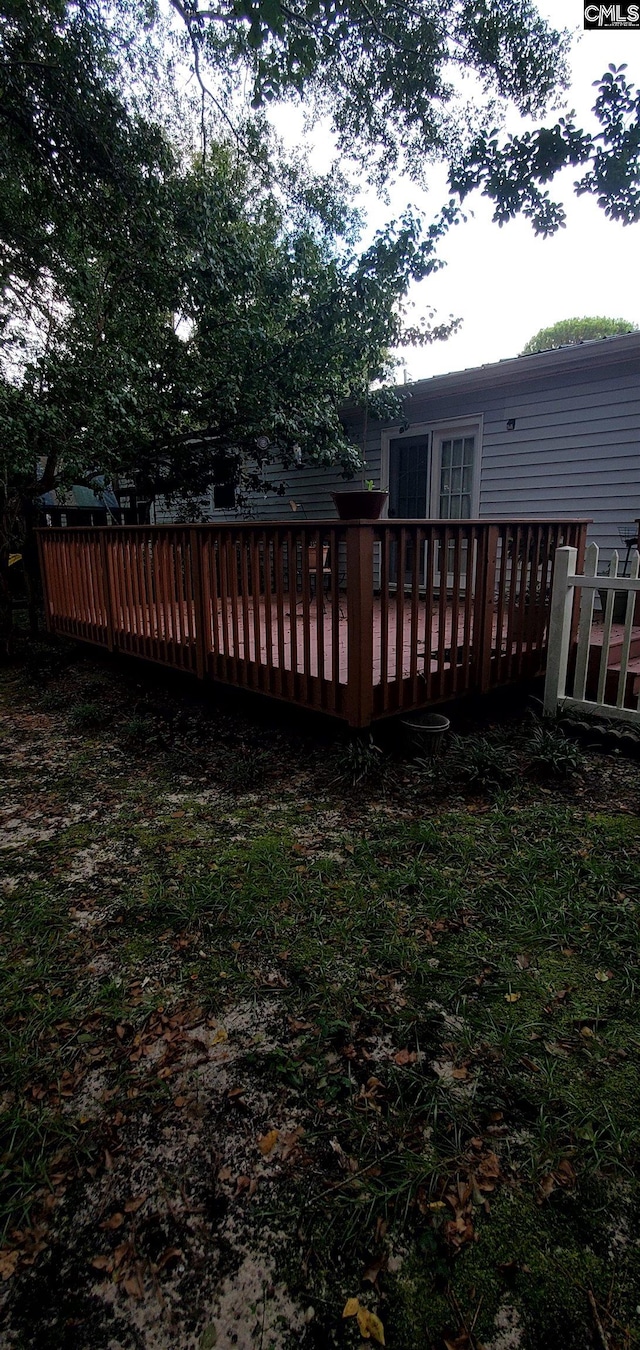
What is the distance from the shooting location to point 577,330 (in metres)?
39.0

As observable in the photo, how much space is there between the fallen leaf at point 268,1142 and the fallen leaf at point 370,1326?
370mm

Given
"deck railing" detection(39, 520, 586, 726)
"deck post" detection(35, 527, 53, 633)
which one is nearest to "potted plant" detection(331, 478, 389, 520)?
"deck railing" detection(39, 520, 586, 726)

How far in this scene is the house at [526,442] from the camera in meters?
6.13

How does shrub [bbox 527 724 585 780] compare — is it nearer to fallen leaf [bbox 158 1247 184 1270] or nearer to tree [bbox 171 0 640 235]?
fallen leaf [bbox 158 1247 184 1270]

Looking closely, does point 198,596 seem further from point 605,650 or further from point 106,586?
point 605,650

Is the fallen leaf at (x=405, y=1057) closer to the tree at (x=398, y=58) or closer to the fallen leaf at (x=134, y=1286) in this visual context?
the fallen leaf at (x=134, y=1286)

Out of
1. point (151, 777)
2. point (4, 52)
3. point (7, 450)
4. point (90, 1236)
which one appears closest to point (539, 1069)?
point (90, 1236)

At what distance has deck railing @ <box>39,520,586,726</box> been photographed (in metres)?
3.44

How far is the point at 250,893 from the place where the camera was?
8.13 ft

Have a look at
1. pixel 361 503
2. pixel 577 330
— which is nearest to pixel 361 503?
pixel 361 503

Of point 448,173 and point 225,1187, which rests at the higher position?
point 448,173

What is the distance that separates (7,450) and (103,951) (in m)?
5.48

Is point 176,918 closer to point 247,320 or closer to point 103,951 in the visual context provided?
point 103,951

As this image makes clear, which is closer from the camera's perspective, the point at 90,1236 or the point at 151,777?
the point at 90,1236
